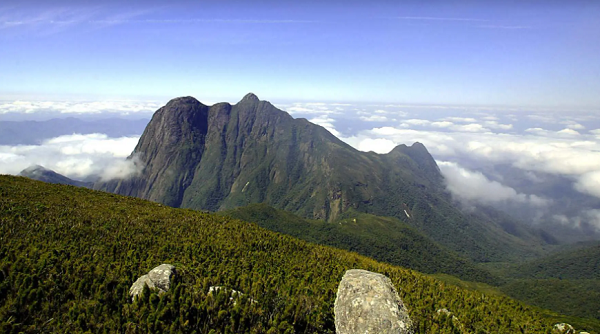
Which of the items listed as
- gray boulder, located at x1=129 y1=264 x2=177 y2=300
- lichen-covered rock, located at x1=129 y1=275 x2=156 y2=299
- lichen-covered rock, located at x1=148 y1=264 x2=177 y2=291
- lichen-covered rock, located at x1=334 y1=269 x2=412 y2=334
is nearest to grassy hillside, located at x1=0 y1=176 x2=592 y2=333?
lichen-covered rock, located at x1=129 y1=275 x2=156 y2=299

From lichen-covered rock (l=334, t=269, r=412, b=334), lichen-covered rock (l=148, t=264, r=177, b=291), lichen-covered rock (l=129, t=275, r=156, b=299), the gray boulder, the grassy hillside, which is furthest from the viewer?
lichen-covered rock (l=148, t=264, r=177, b=291)

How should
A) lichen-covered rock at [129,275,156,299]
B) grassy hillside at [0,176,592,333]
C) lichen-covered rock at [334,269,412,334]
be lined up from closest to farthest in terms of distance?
lichen-covered rock at [334,269,412,334] → grassy hillside at [0,176,592,333] → lichen-covered rock at [129,275,156,299]

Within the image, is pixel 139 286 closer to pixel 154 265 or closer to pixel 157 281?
pixel 157 281

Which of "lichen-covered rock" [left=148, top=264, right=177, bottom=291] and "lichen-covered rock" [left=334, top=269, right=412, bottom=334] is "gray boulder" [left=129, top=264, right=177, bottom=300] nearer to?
"lichen-covered rock" [left=148, top=264, right=177, bottom=291]

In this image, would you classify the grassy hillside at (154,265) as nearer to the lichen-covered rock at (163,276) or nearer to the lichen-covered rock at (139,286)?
the lichen-covered rock at (139,286)

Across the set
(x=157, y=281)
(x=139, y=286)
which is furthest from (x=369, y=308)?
(x=139, y=286)

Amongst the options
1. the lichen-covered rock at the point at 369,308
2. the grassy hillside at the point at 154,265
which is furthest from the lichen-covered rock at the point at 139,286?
the lichen-covered rock at the point at 369,308

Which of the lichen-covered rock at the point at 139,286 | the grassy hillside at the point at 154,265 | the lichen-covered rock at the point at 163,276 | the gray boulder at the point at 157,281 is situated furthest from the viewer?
the lichen-covered rock at the point at 163,276
